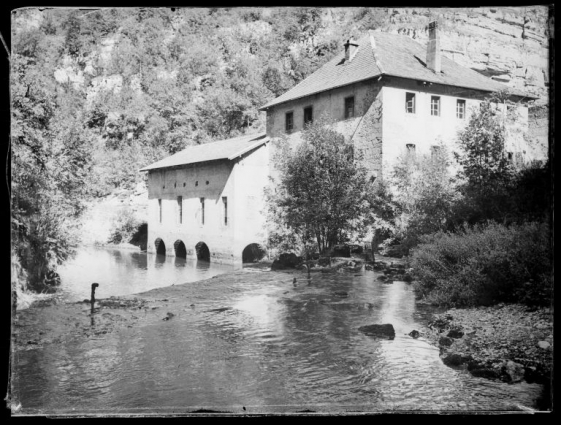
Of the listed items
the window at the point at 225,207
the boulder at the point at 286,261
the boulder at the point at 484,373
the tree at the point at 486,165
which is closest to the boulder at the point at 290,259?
the boulder at the point at 286,261

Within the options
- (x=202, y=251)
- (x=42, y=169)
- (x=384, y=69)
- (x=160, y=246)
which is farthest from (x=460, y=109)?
(x=42, y=169)

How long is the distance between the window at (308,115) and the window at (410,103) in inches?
40.7

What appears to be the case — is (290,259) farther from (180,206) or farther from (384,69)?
→ (384,69)

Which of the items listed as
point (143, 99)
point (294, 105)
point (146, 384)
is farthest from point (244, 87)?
point (146, 384)

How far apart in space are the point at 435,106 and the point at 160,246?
11.3 ft

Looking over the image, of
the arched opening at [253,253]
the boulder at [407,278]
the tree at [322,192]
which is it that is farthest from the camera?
the arched opening at [253,253]

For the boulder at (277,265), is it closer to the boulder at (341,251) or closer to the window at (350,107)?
the boulder at (341,251)

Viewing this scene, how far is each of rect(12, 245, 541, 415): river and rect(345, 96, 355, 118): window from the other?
183cm

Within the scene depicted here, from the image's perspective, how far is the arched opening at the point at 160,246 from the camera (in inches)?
224

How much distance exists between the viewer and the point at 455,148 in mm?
5148

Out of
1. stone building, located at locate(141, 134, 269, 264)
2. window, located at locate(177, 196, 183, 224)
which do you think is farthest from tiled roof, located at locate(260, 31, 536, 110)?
window, located at locate(177, 196, 183, 224)

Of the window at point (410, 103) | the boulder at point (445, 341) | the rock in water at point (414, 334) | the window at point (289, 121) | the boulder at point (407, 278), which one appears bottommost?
the boulder at point (445, 341)

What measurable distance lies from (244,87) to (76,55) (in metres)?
1.81

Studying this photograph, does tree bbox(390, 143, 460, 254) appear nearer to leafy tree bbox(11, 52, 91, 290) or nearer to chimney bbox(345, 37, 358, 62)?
chimney bbox(345, 37, 358, 62)
